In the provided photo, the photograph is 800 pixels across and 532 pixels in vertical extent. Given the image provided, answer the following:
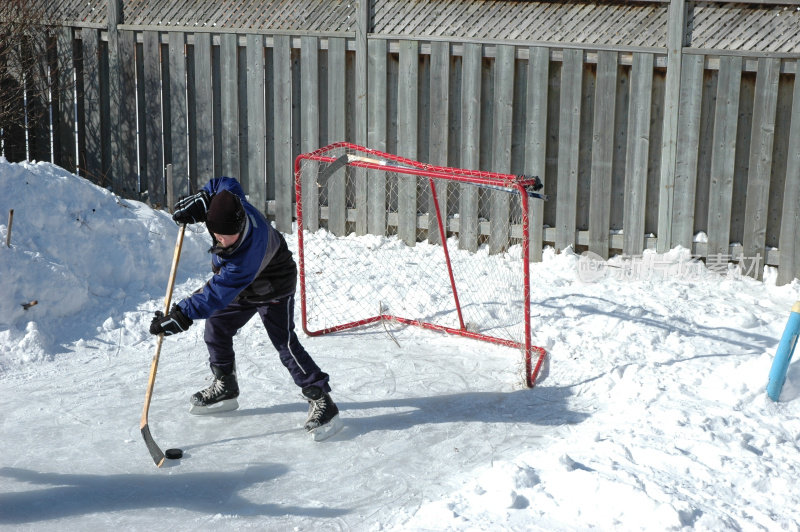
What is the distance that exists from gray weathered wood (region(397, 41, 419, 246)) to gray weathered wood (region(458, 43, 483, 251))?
16.5 inches

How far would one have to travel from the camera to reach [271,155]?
8891mm

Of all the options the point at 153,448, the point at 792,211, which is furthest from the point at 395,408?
the point at 792,211

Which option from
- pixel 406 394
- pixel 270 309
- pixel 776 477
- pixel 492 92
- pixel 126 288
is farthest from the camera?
pixel 492 92

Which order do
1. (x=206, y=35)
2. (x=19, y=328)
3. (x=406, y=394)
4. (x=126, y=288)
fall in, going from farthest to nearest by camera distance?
(x=206, y=35)
(x=126, y=288)
(x=19, y=328)
(x=406, y=394)

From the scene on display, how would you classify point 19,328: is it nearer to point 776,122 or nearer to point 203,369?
point 203,369

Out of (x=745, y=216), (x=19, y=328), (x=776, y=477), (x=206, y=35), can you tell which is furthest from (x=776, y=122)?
(x=19, y=328)

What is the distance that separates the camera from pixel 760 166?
7.41 m

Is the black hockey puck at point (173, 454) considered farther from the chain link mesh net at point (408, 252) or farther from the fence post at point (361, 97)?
the fence post at point (361, 97)

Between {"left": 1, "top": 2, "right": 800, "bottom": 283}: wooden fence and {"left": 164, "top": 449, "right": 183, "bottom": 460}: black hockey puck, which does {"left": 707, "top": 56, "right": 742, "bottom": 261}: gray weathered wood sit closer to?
{"left": 1, "top": 2, "right": 800, "bottom": 283}: wooden fence

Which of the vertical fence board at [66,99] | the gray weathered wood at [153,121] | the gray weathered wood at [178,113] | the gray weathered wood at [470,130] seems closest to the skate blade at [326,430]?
the gray weathered wood at [470,130]

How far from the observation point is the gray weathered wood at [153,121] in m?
8.97

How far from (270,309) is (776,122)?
14.5 ft

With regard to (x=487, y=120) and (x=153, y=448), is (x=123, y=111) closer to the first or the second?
(x=487, y=120)

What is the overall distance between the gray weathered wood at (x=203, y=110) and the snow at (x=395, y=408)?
38.9 inches
